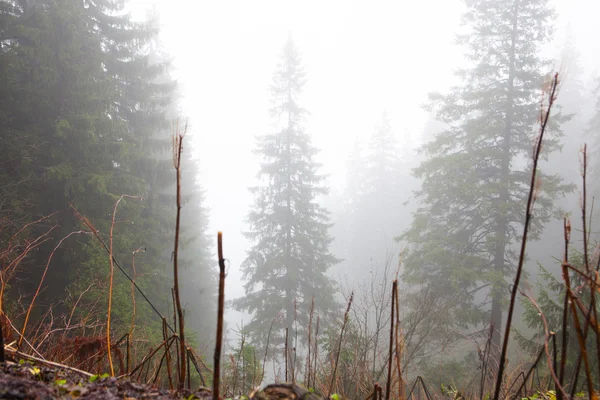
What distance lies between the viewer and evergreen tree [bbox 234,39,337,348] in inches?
559

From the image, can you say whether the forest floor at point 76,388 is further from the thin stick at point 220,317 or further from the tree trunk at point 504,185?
the tree trunk at point 504,185

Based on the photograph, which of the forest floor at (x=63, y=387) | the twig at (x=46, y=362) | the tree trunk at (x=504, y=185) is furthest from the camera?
the tree trunk at (x=504, y=185)

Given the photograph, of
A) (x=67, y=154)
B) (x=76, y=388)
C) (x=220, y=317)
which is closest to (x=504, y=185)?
(x=220, y=317)

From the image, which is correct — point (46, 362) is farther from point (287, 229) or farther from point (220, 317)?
point (287, 229)

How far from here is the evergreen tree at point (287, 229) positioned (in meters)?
14.2

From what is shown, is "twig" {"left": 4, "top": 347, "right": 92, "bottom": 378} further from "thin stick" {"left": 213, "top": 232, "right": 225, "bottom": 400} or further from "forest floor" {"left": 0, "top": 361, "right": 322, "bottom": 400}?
"thin stick" {"left": 213, "top": 232, "right": 225, "bottom": 400}

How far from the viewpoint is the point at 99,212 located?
8336 millimetres

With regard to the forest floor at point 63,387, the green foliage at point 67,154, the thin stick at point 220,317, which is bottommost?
the forest floor at point 63,387

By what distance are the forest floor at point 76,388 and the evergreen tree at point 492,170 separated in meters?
9.00

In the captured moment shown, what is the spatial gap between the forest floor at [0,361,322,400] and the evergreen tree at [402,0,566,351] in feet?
29.5

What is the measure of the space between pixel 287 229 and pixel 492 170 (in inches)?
368

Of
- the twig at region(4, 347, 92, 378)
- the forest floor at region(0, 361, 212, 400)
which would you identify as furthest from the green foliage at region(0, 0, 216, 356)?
the forest floor at region(0, 361, 212, 400)

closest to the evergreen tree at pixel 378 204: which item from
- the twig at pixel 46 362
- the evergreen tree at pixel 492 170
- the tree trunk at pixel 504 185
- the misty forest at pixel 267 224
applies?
the misty forest at pixel 267 224

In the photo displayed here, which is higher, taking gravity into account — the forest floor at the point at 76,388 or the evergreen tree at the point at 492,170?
the evergreen tree at the point at 492,170
